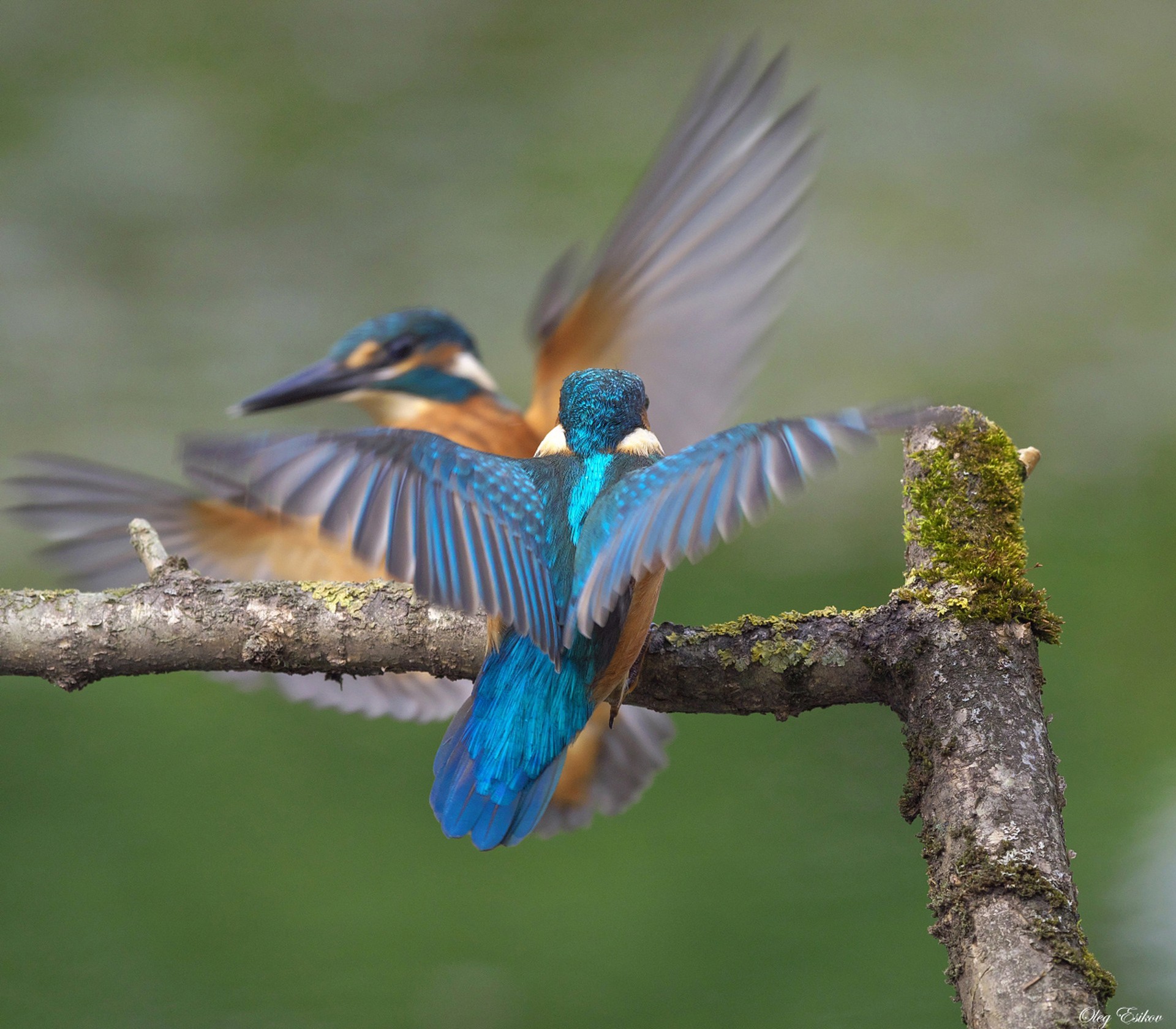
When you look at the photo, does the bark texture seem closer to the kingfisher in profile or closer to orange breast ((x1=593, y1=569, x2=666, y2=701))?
orange breast ((x1=593, y1=569, x2=666, y2=701))

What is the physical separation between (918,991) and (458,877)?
87 cm

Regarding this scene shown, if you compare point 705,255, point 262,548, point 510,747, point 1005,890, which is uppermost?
point 705,255

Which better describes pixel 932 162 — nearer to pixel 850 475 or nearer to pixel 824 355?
pixel 824 355

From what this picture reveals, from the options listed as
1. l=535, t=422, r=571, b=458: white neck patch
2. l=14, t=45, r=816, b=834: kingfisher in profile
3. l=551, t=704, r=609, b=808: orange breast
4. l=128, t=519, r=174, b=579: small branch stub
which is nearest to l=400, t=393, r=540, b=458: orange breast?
l=14, t=45, r=816, b=834: kingfisher in profile

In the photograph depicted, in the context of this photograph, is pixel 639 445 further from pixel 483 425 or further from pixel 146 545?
pixel 483 425

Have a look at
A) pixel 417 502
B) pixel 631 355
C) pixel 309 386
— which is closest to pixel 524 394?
pixel 309 386

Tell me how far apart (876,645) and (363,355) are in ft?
4.59

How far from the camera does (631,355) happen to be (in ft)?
7.13

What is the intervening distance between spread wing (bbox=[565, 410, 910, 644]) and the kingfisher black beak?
1200 mm

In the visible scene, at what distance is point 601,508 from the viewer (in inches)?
51.1

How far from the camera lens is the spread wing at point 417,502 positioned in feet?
4.09

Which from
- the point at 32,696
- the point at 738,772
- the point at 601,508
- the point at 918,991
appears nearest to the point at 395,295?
the point at 32,696

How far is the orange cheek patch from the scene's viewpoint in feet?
8.03

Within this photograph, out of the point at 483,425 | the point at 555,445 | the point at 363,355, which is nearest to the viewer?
the point at 555,445
